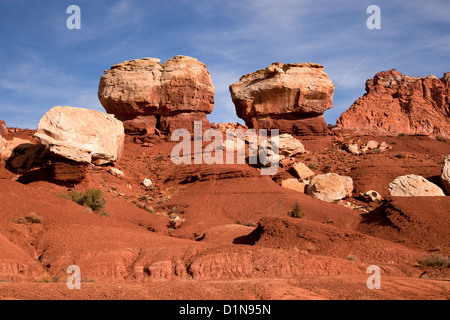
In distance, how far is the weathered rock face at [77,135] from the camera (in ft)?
74.5

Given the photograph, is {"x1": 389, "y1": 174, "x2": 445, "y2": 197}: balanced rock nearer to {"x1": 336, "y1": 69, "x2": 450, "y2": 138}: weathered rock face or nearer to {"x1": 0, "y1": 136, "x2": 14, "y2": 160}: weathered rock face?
{"x1": 0, "y1": 136, "x2": 14, "y2": 160}: weathered rock face

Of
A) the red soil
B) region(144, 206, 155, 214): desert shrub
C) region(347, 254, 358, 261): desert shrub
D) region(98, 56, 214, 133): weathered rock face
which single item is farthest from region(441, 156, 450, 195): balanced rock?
region(98, 56, 214, 133): weathered rock face

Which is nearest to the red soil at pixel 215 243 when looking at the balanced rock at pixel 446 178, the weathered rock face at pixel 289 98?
the balanced rock at pixel 446 178

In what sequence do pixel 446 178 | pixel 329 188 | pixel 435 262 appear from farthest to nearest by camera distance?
1. pixel 329 188
2. pixel 446 178
3. pixel 435 262

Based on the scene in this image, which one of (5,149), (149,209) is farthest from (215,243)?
(5,149)

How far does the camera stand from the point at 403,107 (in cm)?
6103

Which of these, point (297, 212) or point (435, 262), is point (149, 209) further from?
point (435, 262)

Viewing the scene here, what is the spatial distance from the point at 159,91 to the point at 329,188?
65.4 feet

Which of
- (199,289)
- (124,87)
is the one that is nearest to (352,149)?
(124,87)

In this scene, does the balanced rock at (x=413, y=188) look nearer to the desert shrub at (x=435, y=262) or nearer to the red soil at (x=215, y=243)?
the red soil at (x=215, y=243)

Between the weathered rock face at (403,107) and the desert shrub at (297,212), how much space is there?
3472 cm

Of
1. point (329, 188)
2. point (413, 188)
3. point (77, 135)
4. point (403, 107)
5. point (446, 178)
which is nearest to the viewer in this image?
point (77, 135)

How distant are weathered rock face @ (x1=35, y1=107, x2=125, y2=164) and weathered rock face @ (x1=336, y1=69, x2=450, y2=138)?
37.9 meters

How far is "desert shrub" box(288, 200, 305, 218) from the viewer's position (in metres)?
22.6
